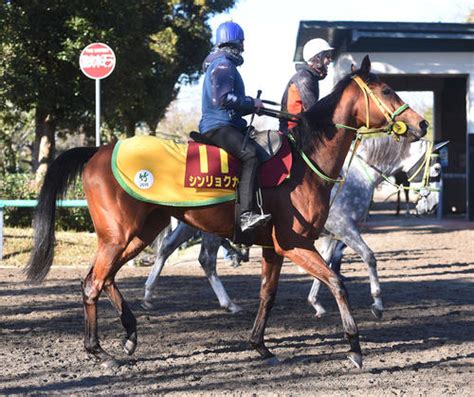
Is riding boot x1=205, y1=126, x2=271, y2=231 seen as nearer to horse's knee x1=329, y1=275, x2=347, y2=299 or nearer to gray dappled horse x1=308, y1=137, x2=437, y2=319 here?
horse's knee x1=329, y1=275, x2=347, y2=299

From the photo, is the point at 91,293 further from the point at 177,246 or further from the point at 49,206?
the point at 177,246

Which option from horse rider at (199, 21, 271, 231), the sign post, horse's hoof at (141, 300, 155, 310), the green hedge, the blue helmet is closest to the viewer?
horse rider at (199, 21, 271, 231)

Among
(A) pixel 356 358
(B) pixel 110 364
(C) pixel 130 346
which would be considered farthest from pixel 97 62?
(A) pixel 356 358

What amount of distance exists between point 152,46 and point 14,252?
12.1 meters

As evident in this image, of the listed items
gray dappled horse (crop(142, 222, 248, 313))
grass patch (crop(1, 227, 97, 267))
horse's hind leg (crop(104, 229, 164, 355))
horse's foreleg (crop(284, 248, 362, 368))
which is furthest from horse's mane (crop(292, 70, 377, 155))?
grass patch (crop(1, 227, 97, 267))

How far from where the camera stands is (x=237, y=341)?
725 cm

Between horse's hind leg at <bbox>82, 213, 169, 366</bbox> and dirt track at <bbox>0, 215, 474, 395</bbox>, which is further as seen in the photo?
horse's hind leg at <bbox>82, 213, 169, 366</bbox>

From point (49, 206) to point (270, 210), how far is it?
1968 mm

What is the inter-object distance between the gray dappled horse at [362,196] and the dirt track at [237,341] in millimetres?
572

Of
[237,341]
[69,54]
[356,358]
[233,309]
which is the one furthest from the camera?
[69,54]

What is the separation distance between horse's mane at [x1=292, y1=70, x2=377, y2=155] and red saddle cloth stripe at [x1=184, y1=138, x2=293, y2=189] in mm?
306

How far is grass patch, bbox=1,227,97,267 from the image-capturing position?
13773 millimetres

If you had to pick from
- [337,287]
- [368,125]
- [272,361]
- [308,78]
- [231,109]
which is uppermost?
[308,78]

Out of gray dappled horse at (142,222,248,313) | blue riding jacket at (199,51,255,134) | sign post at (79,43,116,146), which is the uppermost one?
sign post at (79,43,116,146)
